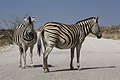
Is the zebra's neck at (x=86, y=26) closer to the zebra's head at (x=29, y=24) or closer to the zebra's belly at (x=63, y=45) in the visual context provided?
the zebra's belly at (x=63, y=45)

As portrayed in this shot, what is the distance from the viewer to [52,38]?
14984mm

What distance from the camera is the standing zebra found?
49.3ft

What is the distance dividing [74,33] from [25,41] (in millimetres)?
2271

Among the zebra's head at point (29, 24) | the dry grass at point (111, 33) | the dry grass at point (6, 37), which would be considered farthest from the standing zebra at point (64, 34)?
the dry grass at point (111, 33)

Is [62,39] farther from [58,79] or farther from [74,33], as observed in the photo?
[58,79]

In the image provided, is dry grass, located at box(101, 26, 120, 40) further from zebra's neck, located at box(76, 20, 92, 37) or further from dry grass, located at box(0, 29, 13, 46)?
zebra's neck, located at box(76, 20, 92, 37)

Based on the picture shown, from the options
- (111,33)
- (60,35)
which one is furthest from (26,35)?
(111,33)

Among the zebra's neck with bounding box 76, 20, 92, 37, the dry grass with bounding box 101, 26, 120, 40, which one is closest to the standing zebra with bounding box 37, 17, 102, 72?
the zebra's neck with bounding box 76, 20, 92, 37

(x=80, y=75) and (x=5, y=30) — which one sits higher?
(x=5, y=30)

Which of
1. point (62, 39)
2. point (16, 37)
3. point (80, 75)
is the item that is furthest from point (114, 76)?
point (16, 37)

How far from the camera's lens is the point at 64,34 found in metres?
15.5

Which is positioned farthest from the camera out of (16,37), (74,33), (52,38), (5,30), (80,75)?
(5,30)

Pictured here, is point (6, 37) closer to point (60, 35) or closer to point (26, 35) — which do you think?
point (26, 35)

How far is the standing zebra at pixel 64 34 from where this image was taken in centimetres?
1503
